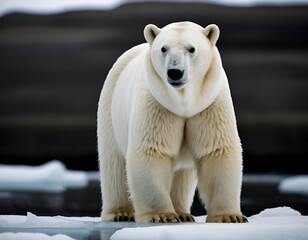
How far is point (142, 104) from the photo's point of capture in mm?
4383

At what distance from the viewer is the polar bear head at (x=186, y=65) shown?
4055 mm

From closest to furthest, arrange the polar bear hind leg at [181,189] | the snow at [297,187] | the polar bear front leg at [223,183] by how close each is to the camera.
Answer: the polar bear front leg at [223,183]
the polar bear hind leg at [181,189]
the snow at [297,187]

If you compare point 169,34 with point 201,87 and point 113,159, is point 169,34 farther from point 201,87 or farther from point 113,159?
point 113,159

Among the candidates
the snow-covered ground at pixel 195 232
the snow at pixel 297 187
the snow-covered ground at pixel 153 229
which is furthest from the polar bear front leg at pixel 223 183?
the snow at pixel 297 187

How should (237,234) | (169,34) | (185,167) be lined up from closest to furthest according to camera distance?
1. (237,234)
2. (169,34)
3. (185,167)

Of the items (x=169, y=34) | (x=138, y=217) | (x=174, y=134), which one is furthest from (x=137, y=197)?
(x=169, y=34)

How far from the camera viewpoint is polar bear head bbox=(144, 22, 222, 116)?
4.05 metres

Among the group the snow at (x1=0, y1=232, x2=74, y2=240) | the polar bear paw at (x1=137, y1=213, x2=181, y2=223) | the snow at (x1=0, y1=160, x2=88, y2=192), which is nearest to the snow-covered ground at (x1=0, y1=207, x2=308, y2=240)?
the snow at (x1=0, y1=232, x2=74, y2=240)

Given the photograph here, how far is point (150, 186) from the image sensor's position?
4262 millimetres

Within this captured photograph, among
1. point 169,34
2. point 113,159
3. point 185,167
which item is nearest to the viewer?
point 169,34

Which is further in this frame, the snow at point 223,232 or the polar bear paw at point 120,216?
the polar bear paw at point 120,216

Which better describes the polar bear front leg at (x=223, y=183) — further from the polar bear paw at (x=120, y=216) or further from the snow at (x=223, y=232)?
the polar bear paw at (x=120, y=216)

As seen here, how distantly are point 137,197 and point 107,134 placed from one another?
970 mm

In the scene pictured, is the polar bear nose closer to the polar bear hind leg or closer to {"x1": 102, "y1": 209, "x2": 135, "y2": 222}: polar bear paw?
the polar bear hind leg
